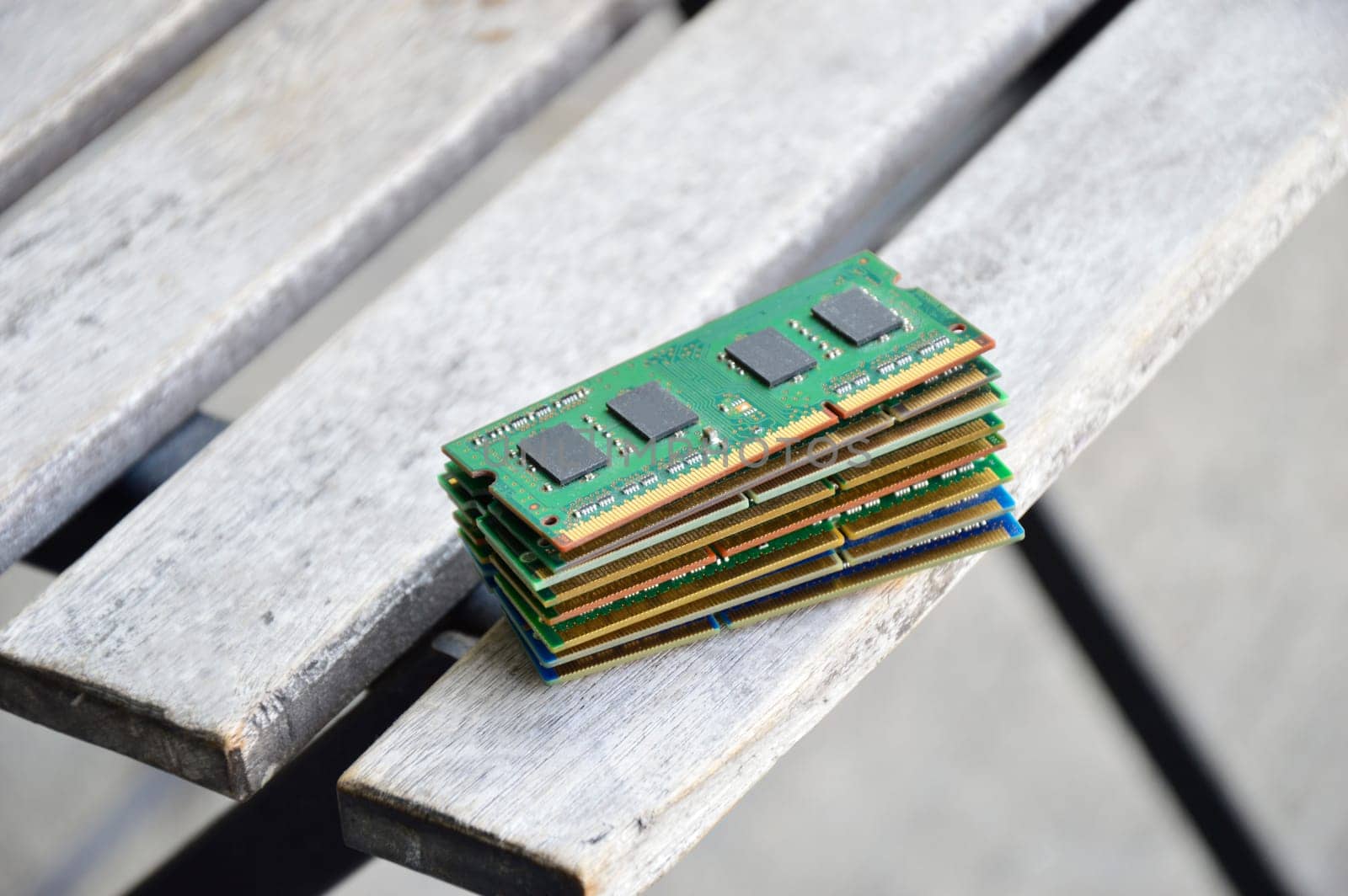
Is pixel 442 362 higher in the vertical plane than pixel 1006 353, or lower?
higher

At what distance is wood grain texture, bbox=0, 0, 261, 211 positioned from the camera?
4.06 feet

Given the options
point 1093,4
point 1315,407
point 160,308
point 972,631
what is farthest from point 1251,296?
point 160,308

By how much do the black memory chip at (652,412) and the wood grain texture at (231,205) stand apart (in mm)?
380

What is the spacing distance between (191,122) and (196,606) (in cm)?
50

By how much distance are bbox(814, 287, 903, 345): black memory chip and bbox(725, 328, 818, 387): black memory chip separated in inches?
1.2

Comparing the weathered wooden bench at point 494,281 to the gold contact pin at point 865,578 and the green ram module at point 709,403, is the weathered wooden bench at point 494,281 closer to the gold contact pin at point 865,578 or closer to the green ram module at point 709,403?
the gold contact pin at point 865,578

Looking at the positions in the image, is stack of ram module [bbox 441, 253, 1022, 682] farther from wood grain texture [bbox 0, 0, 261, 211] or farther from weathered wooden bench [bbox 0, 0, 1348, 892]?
wood grain texture [bbox 0, 0, 261, 211]

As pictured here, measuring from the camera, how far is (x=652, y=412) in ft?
2.86

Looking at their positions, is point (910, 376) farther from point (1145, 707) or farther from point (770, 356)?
point (1145, 707)

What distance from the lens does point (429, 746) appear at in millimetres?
854

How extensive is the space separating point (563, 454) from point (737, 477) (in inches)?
3.7

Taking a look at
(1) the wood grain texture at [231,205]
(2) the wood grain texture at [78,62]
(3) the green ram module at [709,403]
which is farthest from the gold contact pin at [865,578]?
(2) the wood grain texture at [78,62]

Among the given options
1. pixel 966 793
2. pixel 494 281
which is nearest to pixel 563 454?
pixel 494 281

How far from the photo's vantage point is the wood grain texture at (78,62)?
1.24 metres
